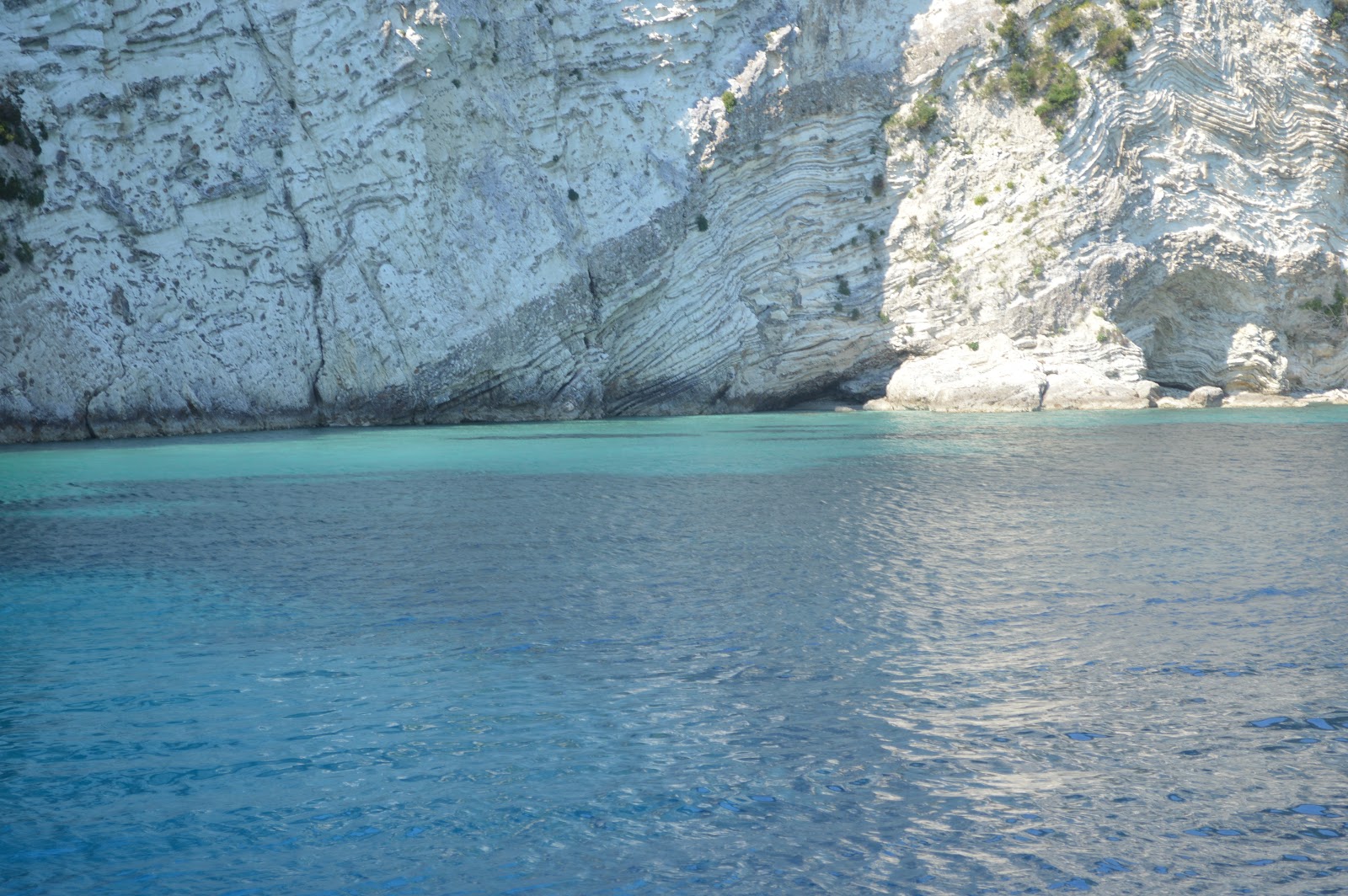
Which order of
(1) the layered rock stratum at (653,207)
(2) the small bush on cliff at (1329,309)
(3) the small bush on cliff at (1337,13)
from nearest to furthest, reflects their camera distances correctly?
(1) the layered rock stratum at (653,207), (2) the small bush on cliff at (1329,309), (3) the small bush on cliff at (1337,13)

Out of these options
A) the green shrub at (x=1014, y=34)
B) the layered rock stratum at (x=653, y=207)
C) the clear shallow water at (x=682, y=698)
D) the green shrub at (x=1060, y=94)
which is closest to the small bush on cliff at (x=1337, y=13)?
the layered rock stratum at (x=653, y=207)

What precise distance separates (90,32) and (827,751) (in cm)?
2923

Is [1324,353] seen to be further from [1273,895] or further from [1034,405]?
[1273,895]

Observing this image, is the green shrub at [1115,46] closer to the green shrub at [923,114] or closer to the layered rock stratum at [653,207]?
the layered rock stratum at [653,207]

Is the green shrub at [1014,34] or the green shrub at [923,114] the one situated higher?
the green shrub at [1014,34]

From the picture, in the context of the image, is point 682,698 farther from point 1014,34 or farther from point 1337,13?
point 1337,13

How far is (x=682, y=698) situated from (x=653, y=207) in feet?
92.8

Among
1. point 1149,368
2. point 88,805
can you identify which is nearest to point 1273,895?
point 88,805

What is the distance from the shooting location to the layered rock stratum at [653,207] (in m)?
28.1

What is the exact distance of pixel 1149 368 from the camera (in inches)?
1479

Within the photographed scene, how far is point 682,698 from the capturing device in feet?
20.9

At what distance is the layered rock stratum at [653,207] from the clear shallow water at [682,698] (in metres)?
16.4

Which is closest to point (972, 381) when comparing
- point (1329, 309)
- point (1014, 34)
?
point (1014, 34)

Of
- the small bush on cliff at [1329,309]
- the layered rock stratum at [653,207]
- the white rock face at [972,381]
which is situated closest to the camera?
the layered rock stratum at [653,207]
